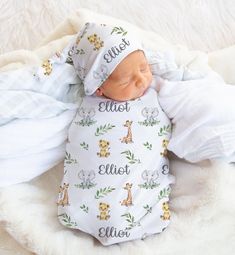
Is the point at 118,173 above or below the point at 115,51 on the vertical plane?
below

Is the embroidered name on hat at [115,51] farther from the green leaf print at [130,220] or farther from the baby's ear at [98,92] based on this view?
the green leaf print at [130,220]

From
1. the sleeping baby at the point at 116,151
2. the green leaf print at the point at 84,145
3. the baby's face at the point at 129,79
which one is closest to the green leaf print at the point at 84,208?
the sleeping baby at the point at 116,151

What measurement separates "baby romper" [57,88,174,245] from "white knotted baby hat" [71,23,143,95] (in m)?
0.07

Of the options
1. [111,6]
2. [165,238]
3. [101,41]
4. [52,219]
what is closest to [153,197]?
[165,238]

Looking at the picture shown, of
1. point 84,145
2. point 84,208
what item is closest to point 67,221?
point 84,208

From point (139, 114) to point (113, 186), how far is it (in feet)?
0.50

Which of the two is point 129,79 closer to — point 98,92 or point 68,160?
point 98,92

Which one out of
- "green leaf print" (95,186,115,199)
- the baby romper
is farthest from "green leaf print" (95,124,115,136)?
"green leaf print" (95,186,115,199)

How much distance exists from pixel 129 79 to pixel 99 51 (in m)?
0.08

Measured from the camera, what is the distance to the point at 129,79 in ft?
3.02

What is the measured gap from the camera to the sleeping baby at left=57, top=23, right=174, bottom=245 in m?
0.90

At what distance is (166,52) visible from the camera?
3.37 feet

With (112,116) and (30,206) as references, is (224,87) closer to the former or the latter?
(112,116)

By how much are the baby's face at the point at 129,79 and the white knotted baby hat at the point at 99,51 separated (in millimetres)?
12
